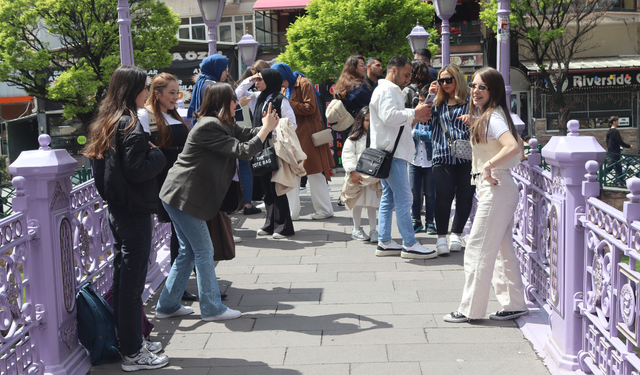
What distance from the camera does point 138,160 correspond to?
148 inches

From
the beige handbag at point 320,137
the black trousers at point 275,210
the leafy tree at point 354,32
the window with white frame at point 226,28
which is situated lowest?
the black trousers at point 275,210

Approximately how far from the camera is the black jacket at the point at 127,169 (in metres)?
3.75

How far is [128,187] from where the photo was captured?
149 inches

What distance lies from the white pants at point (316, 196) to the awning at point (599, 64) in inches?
770

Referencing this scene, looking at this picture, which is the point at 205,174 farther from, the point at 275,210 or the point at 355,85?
the point at 355,85

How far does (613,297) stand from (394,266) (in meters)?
3.37

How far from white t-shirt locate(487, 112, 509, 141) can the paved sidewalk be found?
1346mm

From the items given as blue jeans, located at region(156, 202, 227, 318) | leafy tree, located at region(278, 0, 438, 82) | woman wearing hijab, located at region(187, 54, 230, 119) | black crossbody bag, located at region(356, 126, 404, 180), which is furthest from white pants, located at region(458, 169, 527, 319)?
leafy tree, located at region(278, 0, 438, 82)

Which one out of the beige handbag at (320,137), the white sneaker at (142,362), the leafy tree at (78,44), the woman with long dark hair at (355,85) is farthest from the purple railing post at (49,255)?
the leafy tree at (78,44)

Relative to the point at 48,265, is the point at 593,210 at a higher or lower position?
higher

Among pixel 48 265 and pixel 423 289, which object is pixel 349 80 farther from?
pixel 48 265

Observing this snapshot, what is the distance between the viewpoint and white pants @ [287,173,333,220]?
8695 millimetres

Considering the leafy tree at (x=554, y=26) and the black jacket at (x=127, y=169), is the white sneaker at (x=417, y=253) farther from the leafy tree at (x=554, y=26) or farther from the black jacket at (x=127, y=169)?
the leafy tree at (x=554, y=26)

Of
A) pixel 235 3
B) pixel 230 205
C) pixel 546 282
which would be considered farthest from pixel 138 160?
pixel 235 3
